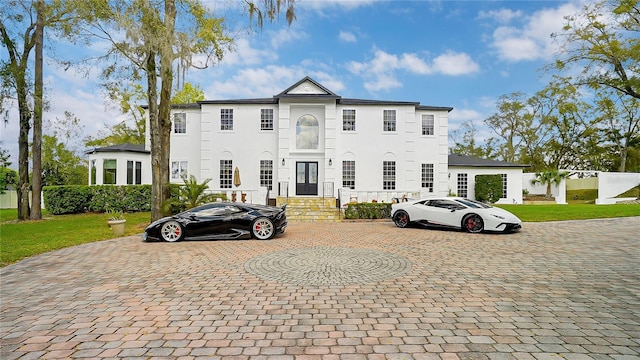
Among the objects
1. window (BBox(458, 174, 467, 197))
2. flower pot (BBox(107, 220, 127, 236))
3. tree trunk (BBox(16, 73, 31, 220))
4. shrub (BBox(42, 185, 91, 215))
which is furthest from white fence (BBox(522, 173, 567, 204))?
tree trunk (BBox(16, 73, 31, 220))

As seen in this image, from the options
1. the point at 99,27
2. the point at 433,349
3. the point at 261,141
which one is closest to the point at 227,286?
the point at 433,349

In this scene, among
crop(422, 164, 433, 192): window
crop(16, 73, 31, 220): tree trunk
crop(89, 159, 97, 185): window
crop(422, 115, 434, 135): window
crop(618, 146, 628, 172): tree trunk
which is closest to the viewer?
crop(16, 73, 31, 220): tree trunk

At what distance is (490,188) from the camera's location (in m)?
22.4

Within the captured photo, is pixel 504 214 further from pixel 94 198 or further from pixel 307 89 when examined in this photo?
pixel 94 198

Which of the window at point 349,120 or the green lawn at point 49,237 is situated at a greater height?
the window at point 349,120

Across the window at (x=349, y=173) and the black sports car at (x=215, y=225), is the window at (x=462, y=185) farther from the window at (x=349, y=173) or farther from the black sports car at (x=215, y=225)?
the black sports car at (x=215, y=225)

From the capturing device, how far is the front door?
2069 cm

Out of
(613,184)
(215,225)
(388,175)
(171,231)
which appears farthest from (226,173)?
(613,184)

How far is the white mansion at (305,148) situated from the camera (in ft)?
67.0

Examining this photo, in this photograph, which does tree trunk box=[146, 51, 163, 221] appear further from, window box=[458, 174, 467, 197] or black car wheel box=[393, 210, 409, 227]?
window box=[458, 174, 467, 197]

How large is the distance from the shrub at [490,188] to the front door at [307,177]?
40.1 feet

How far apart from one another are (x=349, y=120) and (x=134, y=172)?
14994mm

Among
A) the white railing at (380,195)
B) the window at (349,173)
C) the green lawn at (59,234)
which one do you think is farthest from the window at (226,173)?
the white railing at (380,195)

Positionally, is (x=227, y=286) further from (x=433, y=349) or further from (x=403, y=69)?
(x=403, y=69)
